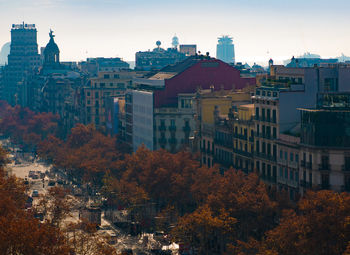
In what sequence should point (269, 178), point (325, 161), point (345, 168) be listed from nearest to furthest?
1. point (345, 168)
2. point (325, 161)
3. point (269, 178)

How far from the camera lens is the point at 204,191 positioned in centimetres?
14588

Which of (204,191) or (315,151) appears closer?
(315,151)

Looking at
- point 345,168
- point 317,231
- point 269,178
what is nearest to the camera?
point 317,231

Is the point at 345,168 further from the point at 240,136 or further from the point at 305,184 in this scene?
the point at 240,136

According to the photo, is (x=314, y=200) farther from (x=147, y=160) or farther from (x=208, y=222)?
(x=147, y=160)

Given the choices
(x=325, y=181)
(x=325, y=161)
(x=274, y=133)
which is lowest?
(x=325, y=181)

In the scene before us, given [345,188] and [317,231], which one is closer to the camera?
[317,231]

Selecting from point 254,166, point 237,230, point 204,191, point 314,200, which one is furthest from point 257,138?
point 314,200

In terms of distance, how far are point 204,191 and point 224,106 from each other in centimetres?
4078

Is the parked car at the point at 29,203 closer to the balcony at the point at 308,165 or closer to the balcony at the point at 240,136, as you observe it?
the balcony at the point at 240,136

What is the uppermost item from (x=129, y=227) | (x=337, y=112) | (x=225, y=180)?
(x=337, y=112)

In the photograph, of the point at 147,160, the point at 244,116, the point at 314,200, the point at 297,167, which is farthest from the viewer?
the point at 147,160

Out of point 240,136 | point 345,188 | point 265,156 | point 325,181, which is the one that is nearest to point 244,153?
point 240,136

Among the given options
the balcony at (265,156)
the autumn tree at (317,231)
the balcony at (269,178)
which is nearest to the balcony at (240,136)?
the balcony at (265,156)
